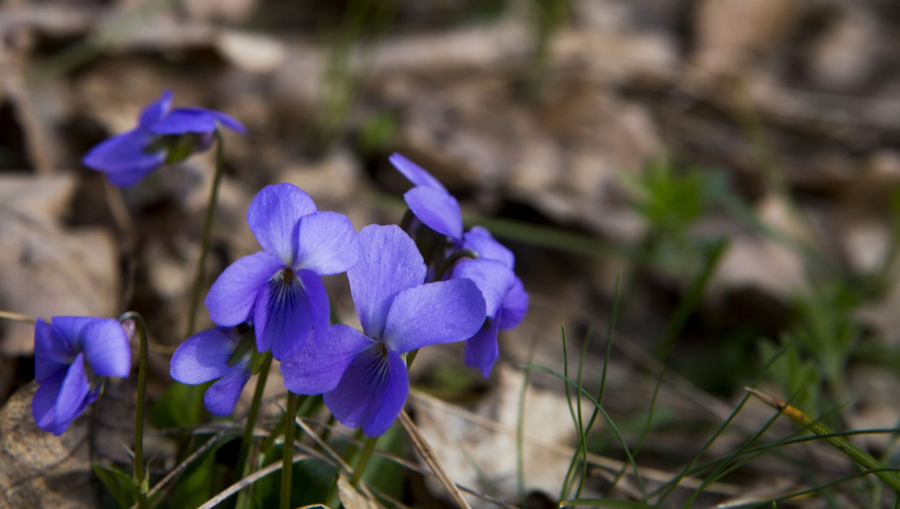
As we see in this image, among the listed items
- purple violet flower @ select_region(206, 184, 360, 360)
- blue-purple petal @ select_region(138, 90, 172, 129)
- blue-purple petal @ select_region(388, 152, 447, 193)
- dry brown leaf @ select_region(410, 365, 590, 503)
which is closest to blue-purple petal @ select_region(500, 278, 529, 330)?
blue-purple petal @ select_region(388, 152, 447, 193)

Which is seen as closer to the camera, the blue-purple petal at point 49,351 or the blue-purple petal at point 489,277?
the blue-purple petal at point 49,351

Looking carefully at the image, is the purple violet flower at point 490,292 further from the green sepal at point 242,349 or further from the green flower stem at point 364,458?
the green sepal at point 242,349

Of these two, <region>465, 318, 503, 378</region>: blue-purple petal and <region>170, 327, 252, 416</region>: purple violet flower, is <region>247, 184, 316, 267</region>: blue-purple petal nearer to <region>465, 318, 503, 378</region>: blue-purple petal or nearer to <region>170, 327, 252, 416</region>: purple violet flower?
<region>170, 327, 252, 416</region>: purple violet flower

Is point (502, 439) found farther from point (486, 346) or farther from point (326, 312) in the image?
point (326, 312)

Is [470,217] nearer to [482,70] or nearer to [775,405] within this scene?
[482,70]

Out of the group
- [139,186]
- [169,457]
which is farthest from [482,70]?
[169,457]

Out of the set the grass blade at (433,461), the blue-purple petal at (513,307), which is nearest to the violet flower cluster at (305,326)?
the blue-purple petal at (513,307)

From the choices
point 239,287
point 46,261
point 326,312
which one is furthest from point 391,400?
point 46,261
